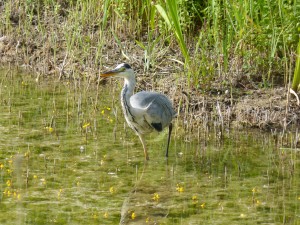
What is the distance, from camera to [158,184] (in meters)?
7.41

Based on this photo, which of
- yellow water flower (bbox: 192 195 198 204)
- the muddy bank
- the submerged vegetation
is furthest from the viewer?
the submerged vegetation

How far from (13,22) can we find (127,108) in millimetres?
5479

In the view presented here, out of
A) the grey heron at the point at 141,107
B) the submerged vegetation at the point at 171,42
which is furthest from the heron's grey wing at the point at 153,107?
the submerged vegetation at the point at 171,42

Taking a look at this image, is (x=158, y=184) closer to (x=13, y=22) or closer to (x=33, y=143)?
(x=33, y=143)

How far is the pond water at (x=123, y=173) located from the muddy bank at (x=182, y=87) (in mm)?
277

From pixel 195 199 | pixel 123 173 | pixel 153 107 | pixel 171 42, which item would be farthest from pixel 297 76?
pixel 195 199

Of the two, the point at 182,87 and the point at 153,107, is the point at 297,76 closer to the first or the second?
the point at 182,87

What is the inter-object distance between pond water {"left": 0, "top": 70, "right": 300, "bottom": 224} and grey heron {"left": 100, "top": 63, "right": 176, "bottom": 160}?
1.10ft

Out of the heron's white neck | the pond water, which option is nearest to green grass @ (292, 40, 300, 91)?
the pond water

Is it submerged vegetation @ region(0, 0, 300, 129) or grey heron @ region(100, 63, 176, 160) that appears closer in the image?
grey heron @ region(100, 63, 176, 160)

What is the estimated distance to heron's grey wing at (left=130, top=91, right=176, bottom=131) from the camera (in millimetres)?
8227

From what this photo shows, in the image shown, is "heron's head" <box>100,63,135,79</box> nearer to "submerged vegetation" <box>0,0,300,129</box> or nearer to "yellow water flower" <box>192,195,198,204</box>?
"submerged vegetation" <box>0,0,300,129</box>

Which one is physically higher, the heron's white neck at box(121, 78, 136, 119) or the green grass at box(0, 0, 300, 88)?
the green grass at box(0, 0, 300, 88)

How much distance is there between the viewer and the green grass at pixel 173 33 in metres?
9.82
